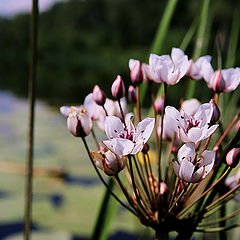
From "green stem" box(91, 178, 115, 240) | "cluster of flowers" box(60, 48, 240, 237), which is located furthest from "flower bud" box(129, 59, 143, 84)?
"green stem" box(91, 178, 115, 240)

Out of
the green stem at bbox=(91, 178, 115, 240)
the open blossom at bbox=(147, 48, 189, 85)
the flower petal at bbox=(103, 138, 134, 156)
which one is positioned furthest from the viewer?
the green stem at bbox=(91, 178, 115, 240)

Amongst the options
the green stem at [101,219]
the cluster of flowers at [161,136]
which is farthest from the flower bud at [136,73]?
the green stem at [101,219]

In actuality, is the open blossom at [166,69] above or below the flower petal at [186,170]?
above

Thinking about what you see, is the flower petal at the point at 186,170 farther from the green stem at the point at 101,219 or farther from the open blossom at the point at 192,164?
the green stem at the point at 101,219

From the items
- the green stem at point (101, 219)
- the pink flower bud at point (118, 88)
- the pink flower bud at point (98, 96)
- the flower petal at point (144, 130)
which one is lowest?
the green stem at point (101, 219)

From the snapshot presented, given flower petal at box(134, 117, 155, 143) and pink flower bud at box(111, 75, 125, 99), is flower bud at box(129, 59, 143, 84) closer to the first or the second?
pink flower bud at box(111, 75, 125, 99)

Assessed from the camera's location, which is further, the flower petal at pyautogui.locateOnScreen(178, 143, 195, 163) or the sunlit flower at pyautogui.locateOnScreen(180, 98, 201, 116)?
the sunlit flower at pyautogui.locateOnScreen(180, 98, 201, 116)

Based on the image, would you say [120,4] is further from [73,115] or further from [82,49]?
[73,115]
